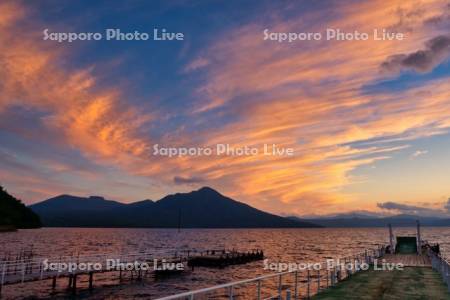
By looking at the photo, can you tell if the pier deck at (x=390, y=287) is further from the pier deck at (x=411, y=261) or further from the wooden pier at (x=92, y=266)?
the wooden pier at (x=92, y=266)

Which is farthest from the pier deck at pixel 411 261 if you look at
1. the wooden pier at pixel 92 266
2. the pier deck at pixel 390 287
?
the wooden pier at pixel 92 266

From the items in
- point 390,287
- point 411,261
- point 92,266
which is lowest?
point 92,266

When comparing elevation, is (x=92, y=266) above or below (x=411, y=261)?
below

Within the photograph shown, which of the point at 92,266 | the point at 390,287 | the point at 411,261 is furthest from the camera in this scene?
the point at 92,266

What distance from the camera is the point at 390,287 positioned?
73.8ft

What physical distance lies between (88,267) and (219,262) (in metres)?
29.5

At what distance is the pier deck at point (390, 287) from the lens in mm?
19875

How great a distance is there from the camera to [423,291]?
21.4 metres

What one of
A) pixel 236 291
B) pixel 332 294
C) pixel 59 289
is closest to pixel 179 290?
pixel 236 291

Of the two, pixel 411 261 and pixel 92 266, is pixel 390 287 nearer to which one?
pixel 411 261

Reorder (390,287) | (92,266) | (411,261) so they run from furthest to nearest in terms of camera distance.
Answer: (92,266) < (411,261) < (390,287)

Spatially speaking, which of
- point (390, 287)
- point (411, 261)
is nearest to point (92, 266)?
point (411, 261)

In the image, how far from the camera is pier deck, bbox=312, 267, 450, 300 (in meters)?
19.9

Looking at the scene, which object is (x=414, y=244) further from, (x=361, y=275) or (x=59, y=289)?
(x=59, y=289)
